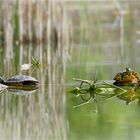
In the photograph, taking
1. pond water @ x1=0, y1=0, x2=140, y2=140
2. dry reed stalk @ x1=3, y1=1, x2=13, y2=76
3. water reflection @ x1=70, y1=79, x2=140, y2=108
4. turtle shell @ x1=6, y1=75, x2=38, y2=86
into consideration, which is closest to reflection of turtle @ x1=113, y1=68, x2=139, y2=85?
water reflection @ x1=70, y1=79, x2=140, y2=108

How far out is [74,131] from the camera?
12.5 feet

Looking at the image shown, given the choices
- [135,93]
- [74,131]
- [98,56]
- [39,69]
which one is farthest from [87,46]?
[74,131]

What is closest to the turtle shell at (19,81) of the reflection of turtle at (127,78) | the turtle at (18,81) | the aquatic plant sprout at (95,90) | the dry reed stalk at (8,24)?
the turtle at (18,81)

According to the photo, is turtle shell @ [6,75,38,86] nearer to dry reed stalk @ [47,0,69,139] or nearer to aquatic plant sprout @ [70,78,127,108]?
dry reed stalk @ [47,0,69,139]

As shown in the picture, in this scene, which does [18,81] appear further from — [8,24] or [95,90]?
[8,24]

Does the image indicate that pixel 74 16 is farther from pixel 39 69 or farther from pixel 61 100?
pixel 61 100

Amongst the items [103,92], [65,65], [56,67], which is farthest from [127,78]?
[65,65]

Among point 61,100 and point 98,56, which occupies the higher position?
point 98,56

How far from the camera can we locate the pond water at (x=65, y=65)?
12.8ft

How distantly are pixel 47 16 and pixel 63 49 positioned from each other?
77 centimetres

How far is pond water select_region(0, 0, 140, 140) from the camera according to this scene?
3.91 metres

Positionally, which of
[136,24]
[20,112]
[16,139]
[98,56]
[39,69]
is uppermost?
[136,24]

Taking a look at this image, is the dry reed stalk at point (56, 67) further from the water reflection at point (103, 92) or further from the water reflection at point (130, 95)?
the water reflection at point (130, 95)

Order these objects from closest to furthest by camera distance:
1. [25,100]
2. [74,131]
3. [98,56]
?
[74,131], [25,100], [98,56]
